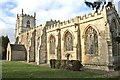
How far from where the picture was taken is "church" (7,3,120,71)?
74.9 ft

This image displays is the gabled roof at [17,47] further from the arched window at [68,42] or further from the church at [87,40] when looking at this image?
the arched window at [68,42]

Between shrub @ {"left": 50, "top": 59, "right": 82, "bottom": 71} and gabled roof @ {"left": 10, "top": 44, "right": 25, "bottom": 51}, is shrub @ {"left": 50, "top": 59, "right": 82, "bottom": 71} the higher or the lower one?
the lower one

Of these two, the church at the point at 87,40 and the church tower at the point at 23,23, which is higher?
the church tower at the point at 23,23

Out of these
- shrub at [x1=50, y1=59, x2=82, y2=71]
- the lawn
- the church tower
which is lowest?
the lawn

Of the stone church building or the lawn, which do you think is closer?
the lawn

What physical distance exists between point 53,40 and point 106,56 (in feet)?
45.0

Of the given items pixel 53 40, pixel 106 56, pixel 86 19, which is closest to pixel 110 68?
pixel 106 56

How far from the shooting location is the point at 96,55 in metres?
24.3

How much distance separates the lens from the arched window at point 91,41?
81.4 feet

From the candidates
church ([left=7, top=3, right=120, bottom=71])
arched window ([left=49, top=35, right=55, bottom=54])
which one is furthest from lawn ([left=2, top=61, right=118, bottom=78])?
arched window ([left=49, top=35, right=55, bottom=54])

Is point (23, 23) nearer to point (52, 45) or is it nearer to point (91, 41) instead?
point (52, 45)

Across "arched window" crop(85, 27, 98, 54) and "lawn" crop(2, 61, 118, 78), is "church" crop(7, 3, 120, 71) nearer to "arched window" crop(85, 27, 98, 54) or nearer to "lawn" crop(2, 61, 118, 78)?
"arched window" crop(85, 27, 98, 54)

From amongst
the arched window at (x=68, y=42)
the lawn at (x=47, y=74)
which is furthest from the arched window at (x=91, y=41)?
the lawn at (x=47, y=74)

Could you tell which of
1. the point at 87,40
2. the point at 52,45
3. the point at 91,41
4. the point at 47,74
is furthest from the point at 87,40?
the point at 47,74
